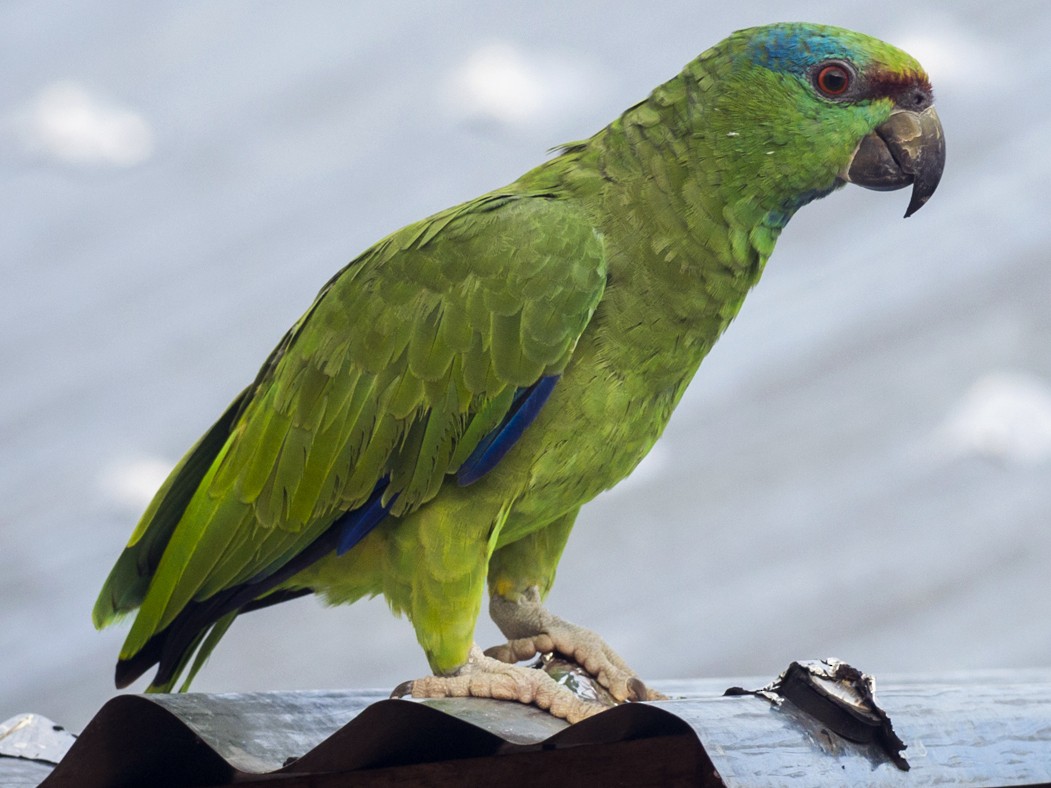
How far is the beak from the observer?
206 centimetres

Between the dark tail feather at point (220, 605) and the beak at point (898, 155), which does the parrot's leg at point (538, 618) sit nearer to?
the dark tail feather at point (220, 605)

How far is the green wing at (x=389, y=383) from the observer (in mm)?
1931

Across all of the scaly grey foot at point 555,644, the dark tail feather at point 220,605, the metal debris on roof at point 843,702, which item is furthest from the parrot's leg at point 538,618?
the metal debris on roof at point 843,702

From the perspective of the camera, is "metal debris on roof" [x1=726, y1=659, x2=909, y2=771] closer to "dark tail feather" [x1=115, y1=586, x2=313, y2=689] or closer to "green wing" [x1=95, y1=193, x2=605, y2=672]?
"green wing" [x1=95, y1=193, x2=605, y2=672]

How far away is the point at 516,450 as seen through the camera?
1.96m

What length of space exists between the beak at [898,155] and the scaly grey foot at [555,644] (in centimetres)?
87

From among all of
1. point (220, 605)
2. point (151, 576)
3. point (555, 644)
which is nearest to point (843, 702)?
point (555, 644)

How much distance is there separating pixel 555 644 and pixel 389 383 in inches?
20.9

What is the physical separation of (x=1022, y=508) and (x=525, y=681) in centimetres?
254

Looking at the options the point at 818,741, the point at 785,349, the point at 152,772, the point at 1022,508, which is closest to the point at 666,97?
the point at 818,741

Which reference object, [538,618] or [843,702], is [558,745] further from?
[538,618]

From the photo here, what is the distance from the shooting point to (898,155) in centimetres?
207

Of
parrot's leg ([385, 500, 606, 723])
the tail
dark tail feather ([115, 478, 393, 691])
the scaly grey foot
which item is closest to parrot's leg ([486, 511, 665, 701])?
the scaly grey foot

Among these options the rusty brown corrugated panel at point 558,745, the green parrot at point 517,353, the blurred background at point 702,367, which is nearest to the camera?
the rusty brown corrugated panel at point 558,745
